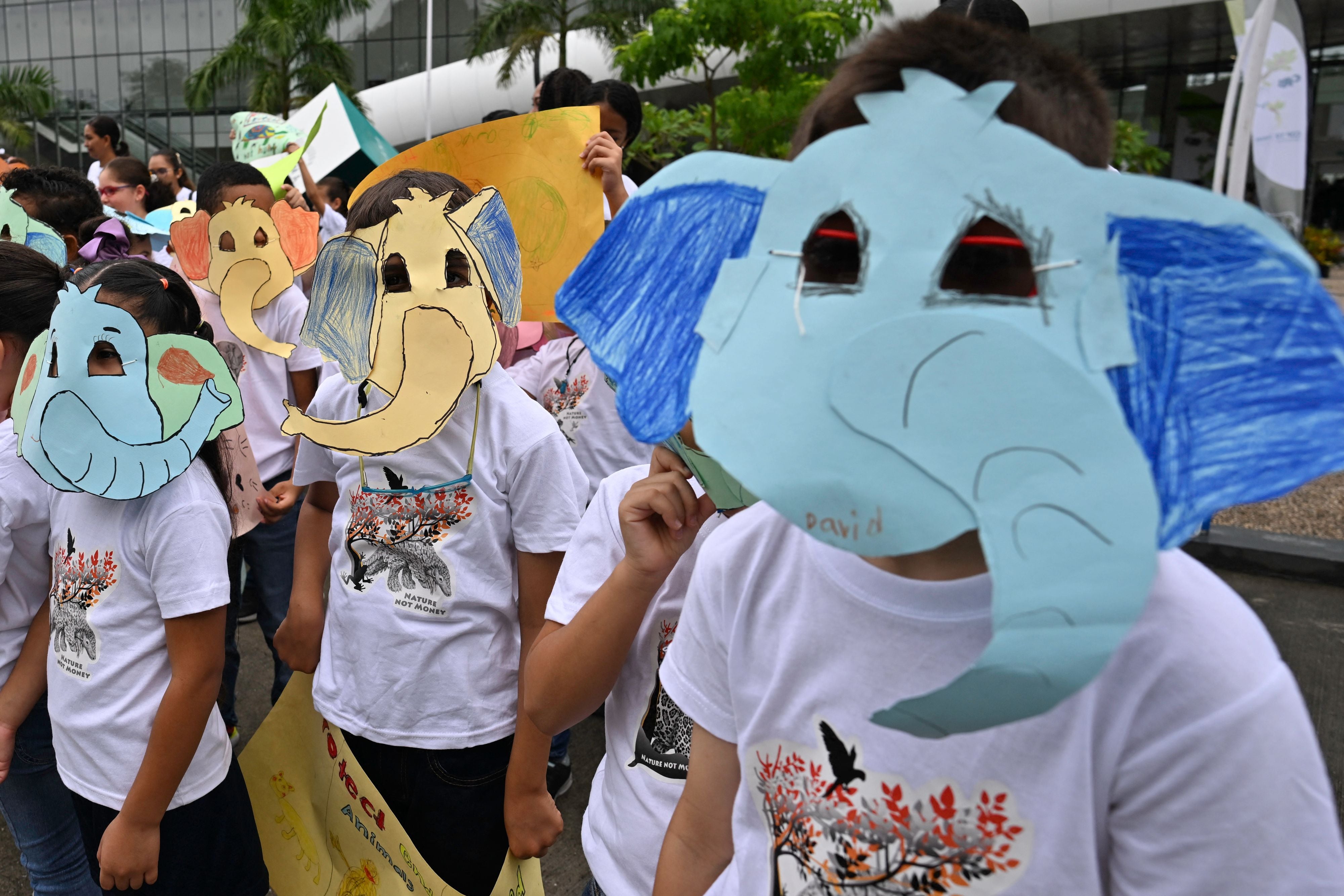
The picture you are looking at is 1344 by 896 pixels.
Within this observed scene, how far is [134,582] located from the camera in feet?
5.34

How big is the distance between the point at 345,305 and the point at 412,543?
0.44 metres

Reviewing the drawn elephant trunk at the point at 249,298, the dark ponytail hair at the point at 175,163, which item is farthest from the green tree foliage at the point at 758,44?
the drawn elephant trunk at the point at 249,298

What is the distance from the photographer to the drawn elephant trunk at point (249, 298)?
2969mm

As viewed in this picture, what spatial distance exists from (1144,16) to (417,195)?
50.0 feet

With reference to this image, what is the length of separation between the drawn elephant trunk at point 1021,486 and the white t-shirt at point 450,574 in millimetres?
1092

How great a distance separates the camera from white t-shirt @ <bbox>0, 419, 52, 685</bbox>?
5.97ft

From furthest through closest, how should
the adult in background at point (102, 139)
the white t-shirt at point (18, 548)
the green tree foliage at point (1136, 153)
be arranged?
the green tree foliage at point (1136, 153)
the adult in background at point (102, 139)
the white t-shirt at point (18, 548)

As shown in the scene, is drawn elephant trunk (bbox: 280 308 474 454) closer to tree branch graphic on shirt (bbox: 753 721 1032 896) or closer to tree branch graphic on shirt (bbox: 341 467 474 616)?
tree branch graphic on shirt (bbox: 341 467 474 616)

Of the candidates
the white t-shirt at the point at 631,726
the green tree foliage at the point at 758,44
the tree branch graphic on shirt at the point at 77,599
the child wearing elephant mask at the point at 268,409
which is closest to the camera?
the white t-shirt at the point at 631,726

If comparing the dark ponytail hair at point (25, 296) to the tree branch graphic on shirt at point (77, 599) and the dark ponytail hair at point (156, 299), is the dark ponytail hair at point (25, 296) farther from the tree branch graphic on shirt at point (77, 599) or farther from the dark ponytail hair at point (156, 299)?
the tree branch graphic on shirt at point (77, 599)

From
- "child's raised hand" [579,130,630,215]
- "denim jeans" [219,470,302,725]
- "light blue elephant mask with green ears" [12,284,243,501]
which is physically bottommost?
"denim jeans" [219,470,302,725]

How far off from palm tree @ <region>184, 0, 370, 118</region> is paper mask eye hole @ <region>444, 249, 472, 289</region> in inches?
704

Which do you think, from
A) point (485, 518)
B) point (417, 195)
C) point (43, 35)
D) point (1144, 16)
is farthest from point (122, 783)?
point (43, 35)

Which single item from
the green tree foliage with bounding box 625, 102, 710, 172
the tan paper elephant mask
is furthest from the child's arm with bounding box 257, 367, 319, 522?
the green tree foliage with bounding box 625, 102, 710, 172
